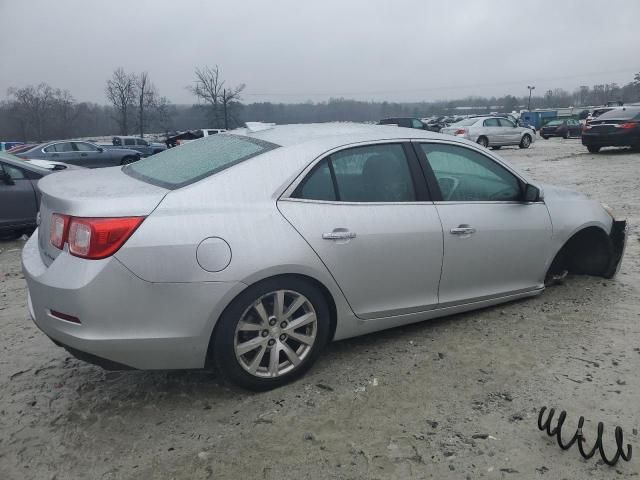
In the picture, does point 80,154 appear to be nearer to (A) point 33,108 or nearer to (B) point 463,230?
(B) point 463,230

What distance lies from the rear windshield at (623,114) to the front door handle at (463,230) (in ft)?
51.0

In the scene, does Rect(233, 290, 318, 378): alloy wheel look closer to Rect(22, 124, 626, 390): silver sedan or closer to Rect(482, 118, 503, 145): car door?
Rect(22, 124, 626, 390): silver sedan

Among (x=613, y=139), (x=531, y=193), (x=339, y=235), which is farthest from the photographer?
(x=613, y=139)

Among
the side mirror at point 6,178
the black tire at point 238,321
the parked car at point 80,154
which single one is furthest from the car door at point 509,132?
the black tire at point 238,321

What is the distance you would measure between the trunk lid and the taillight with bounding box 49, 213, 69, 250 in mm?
29

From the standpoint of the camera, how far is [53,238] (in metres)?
2.64

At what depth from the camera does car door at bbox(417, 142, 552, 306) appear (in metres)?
3.43

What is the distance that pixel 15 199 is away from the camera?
6953 mm

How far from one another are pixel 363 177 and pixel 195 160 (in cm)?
105

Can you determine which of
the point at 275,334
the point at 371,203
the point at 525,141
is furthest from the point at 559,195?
the point at 525,141

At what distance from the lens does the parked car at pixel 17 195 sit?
6.90 meters

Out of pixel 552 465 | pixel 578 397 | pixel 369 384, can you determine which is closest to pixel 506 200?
pixel 578 397

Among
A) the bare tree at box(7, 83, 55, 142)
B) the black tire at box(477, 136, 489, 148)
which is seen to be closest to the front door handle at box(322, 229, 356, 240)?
the black tire at box(477, 136, 489, 148)

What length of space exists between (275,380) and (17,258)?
4.81m
